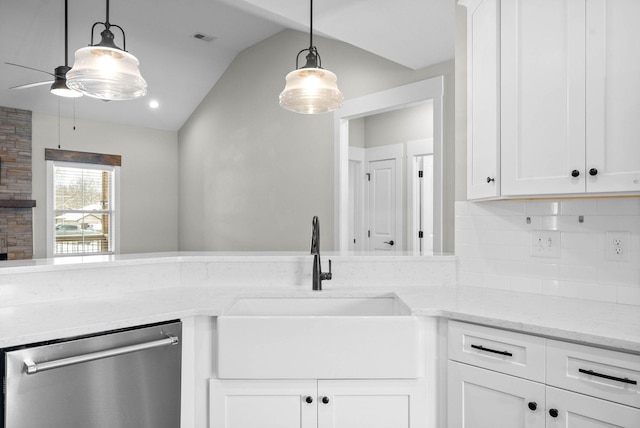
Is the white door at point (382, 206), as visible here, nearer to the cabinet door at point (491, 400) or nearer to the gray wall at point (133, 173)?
the cabinet door at point (491, 400)

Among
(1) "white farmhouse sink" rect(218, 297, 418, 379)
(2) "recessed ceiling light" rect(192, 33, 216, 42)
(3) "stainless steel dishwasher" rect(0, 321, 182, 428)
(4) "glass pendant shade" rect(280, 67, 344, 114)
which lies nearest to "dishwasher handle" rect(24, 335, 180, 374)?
(3) "stainless steel dishwasher" rect(0, 321, 182, 428)

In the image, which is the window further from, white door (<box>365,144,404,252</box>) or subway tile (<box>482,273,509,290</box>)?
subway tile (<box>482,273,509,290</box>)

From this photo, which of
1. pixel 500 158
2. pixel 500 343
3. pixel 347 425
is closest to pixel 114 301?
pixel 347 425

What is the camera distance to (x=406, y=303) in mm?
1766

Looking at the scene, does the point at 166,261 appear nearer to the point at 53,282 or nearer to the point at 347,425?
the point at 53,282

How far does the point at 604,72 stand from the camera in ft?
5.03

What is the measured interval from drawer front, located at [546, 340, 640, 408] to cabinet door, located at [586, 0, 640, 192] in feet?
1.94

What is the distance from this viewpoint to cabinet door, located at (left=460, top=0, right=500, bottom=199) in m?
1.87

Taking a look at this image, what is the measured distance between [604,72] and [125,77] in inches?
71.9

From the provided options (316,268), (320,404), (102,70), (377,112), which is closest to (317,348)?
(320,404)

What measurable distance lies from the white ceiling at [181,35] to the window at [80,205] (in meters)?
0.71

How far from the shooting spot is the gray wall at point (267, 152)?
4.07 metres

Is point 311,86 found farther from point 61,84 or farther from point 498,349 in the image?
point 61,84

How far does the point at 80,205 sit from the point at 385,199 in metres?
4.36
